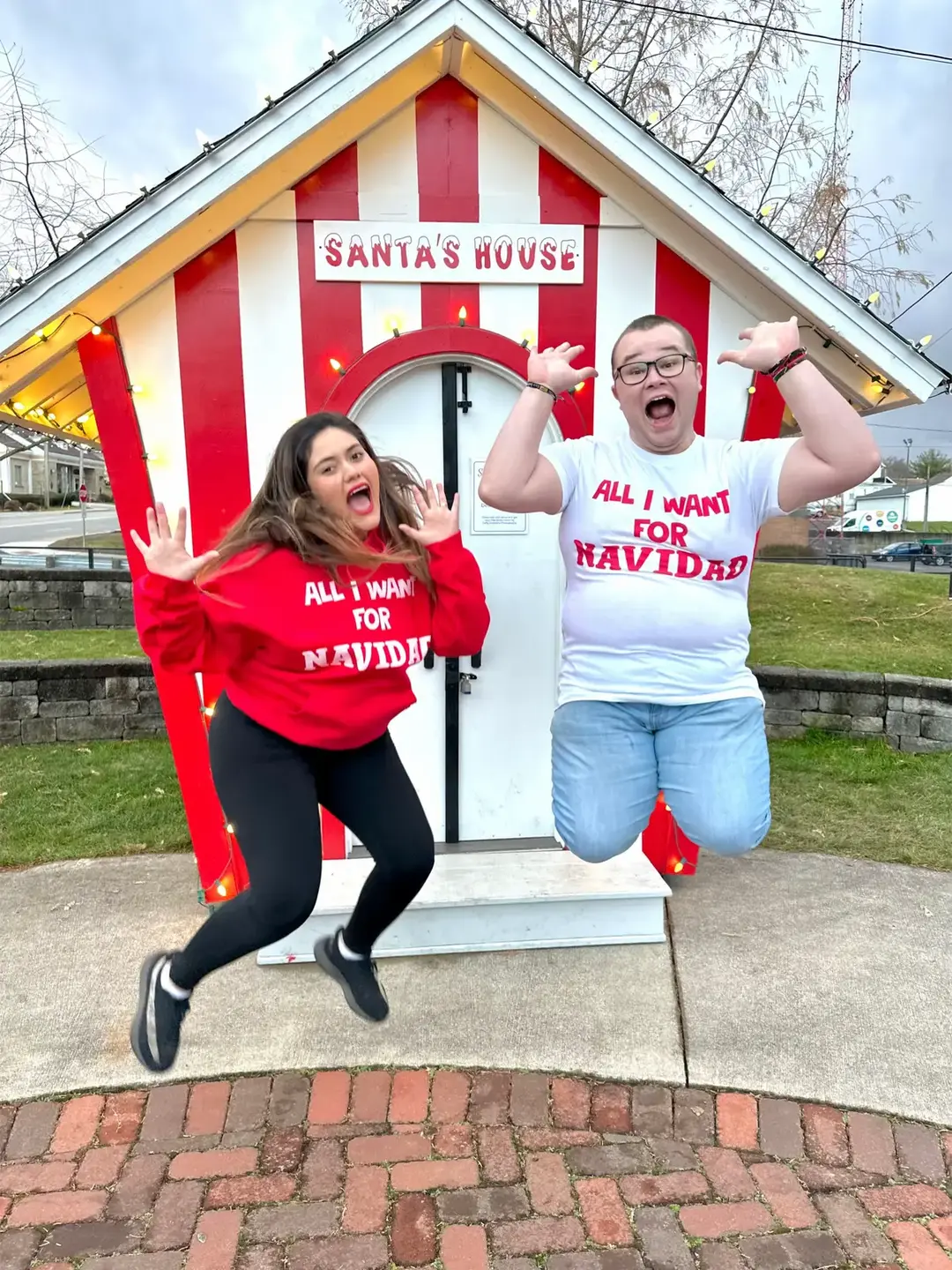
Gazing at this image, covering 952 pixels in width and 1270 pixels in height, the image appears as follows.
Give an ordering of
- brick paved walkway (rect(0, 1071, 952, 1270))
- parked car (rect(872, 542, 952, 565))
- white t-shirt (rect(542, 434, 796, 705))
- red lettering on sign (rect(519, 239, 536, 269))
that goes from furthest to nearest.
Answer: parked car (rect(872, 542, 952, 565))
red lettering on sign (rect(519, 239, 536, 269))
white t-shirt (rect(542, 434, 796, 705))
brick paved walkway (rect(0, 1071, 952, 1270))

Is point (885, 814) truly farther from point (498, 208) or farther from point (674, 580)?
point (498, 208)

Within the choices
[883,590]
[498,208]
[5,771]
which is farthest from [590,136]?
[883,590]

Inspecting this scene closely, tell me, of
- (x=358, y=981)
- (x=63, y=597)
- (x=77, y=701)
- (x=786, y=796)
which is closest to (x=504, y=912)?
(x=358, y=981)

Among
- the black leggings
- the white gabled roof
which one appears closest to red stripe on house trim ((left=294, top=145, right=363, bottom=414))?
the white gabled roof

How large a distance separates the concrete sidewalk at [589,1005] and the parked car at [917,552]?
31.8 m

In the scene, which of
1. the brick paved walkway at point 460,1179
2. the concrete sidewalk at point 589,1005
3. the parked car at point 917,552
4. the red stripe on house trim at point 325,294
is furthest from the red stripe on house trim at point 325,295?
the parked car at point 917,552

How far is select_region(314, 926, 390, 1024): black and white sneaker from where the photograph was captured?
101 inches

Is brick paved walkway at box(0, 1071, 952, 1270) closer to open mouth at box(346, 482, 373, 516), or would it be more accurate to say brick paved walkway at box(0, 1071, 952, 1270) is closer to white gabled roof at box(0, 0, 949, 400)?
open mouth at box(346, 482, 373, 516)

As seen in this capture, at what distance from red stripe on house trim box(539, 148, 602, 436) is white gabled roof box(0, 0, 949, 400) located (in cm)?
29

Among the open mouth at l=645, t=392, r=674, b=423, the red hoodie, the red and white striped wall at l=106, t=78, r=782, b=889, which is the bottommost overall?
the red hoodie

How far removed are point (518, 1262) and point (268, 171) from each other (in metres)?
3.52

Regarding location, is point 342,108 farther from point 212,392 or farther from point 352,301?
point 212,392

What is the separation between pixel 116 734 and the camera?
6.96 meters

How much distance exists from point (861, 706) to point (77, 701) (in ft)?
20.2
